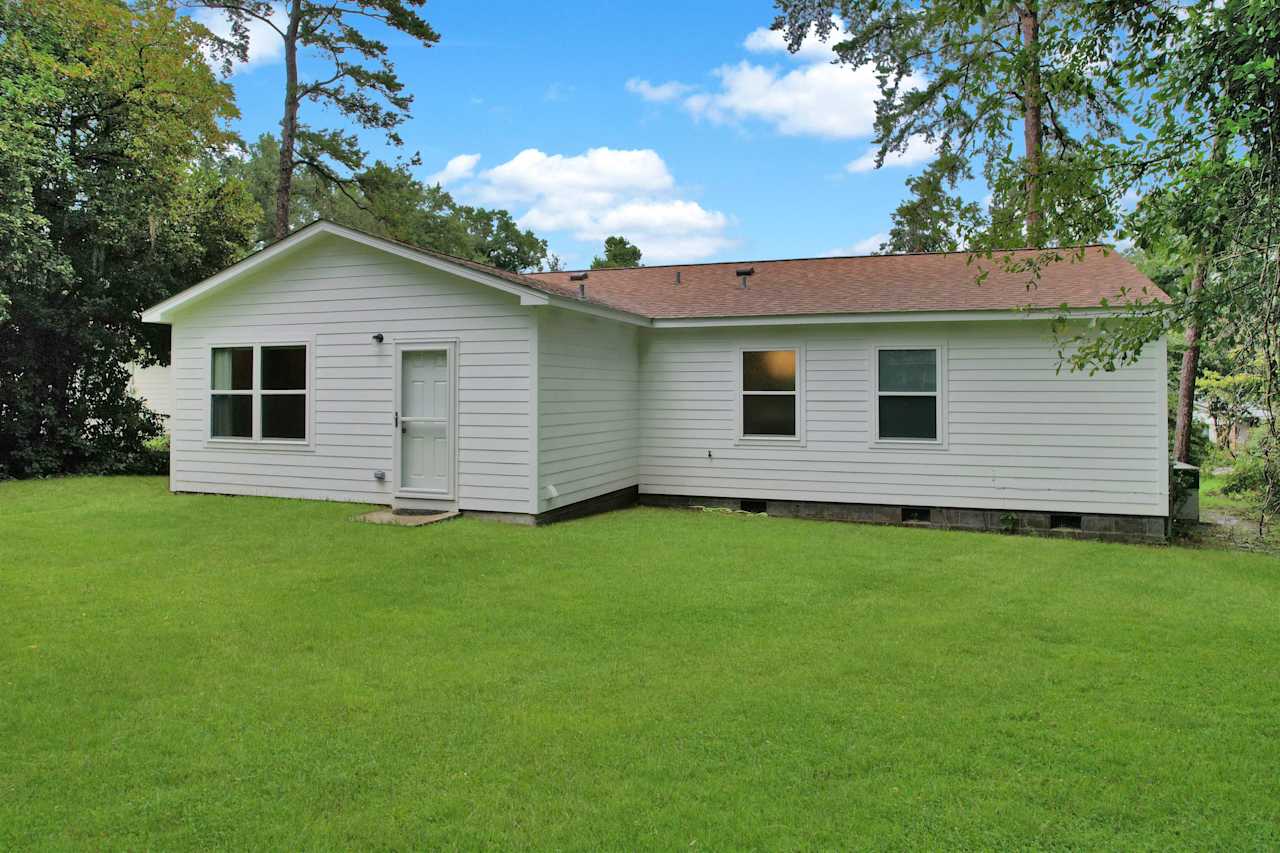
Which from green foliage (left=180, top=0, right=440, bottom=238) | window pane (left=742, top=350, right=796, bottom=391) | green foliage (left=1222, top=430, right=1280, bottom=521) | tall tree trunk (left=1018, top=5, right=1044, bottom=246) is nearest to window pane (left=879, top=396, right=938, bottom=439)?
window pane (left=742, top=350, right=796, bottom=391)

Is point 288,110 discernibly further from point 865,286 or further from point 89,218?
point 865,286

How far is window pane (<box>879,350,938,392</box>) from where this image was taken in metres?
9.53

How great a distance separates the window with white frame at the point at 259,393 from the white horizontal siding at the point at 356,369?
0.16 metres

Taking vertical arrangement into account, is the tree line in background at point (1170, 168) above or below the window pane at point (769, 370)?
above

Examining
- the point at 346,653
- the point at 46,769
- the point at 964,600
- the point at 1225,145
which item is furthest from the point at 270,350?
the point at 1225,145

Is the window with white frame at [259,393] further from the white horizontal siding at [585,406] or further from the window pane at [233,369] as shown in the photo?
the white horizontal siding at [585,406]

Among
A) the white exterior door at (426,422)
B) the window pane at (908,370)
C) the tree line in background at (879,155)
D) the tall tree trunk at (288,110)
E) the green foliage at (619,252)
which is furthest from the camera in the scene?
the green foliage at (619,252)

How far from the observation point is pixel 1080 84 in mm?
4336

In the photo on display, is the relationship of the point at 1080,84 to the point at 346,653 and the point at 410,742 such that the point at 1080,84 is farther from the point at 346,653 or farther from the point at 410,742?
the point at 346,653

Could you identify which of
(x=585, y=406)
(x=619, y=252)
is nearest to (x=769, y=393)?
(x=585, y=406)

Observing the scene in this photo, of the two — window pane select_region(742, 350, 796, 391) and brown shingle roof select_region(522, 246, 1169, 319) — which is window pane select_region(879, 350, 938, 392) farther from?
window pane select_region(742, 350, 796, 391)

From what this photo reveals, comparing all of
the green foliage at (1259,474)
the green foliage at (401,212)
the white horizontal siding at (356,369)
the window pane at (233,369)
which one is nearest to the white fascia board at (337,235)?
the white horizontal siding at (356,369)

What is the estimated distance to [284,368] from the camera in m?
9.95

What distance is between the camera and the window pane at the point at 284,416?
389 inches
